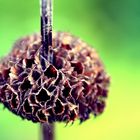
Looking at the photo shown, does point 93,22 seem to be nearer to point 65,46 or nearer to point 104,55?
point 104,55

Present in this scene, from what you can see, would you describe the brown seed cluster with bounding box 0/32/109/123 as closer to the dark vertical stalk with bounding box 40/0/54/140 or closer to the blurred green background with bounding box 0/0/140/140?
the dark vertical stalk with bounding box 40/0/54/140

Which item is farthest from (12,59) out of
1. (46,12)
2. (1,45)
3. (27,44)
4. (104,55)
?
(104,55)

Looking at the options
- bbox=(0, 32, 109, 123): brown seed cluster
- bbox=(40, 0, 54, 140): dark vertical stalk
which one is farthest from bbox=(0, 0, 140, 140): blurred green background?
bbox=(40, 0, 54, 140): dark vertical stalk

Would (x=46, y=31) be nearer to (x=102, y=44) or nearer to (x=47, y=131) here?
(x=47, y=131)

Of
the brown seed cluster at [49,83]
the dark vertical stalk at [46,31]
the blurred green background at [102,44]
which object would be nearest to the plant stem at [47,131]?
the brown seed cluster at [49,83]

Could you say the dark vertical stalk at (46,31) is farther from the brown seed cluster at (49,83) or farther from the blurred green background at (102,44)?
the blurred green background at (102,44)
